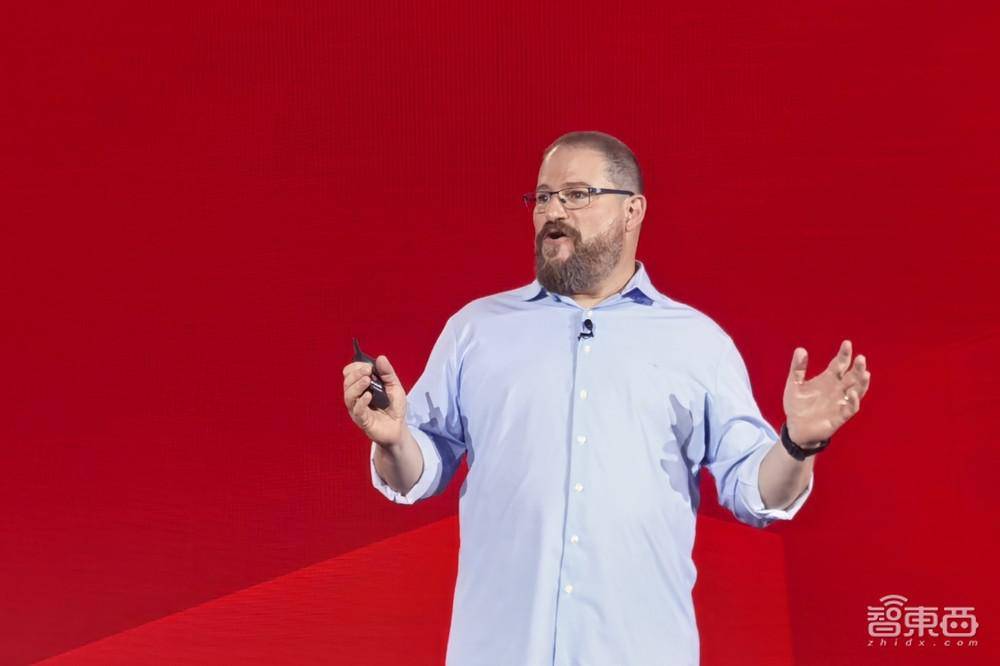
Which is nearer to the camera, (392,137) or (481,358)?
(481,358)

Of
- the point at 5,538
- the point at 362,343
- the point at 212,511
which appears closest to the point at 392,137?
the point at 362,343

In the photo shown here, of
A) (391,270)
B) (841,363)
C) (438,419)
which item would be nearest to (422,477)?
(438,419)

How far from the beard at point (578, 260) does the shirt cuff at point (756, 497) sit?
437 mm

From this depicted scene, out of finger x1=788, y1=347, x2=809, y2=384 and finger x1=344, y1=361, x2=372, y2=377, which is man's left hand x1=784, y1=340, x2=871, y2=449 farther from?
finger x1=344, y1=361, x2=372, y2=377

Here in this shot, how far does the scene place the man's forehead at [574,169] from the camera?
206cm

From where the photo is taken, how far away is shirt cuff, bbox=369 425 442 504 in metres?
1.97

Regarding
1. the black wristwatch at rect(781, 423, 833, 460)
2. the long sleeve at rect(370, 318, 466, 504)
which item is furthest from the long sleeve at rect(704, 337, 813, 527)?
the long sleeve at rect(370, 318, 466, 504)

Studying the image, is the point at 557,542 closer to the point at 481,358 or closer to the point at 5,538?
the point at 481,358

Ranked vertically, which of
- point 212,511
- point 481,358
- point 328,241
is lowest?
point 212,511

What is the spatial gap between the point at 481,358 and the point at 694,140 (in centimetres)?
111

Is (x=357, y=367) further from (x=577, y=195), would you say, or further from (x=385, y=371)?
(x=577, y=195)

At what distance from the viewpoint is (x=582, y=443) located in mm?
1944

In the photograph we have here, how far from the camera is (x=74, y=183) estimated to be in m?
3.15

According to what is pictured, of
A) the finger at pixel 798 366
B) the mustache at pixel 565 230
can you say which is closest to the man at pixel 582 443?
the mustache at pixel 565 230
